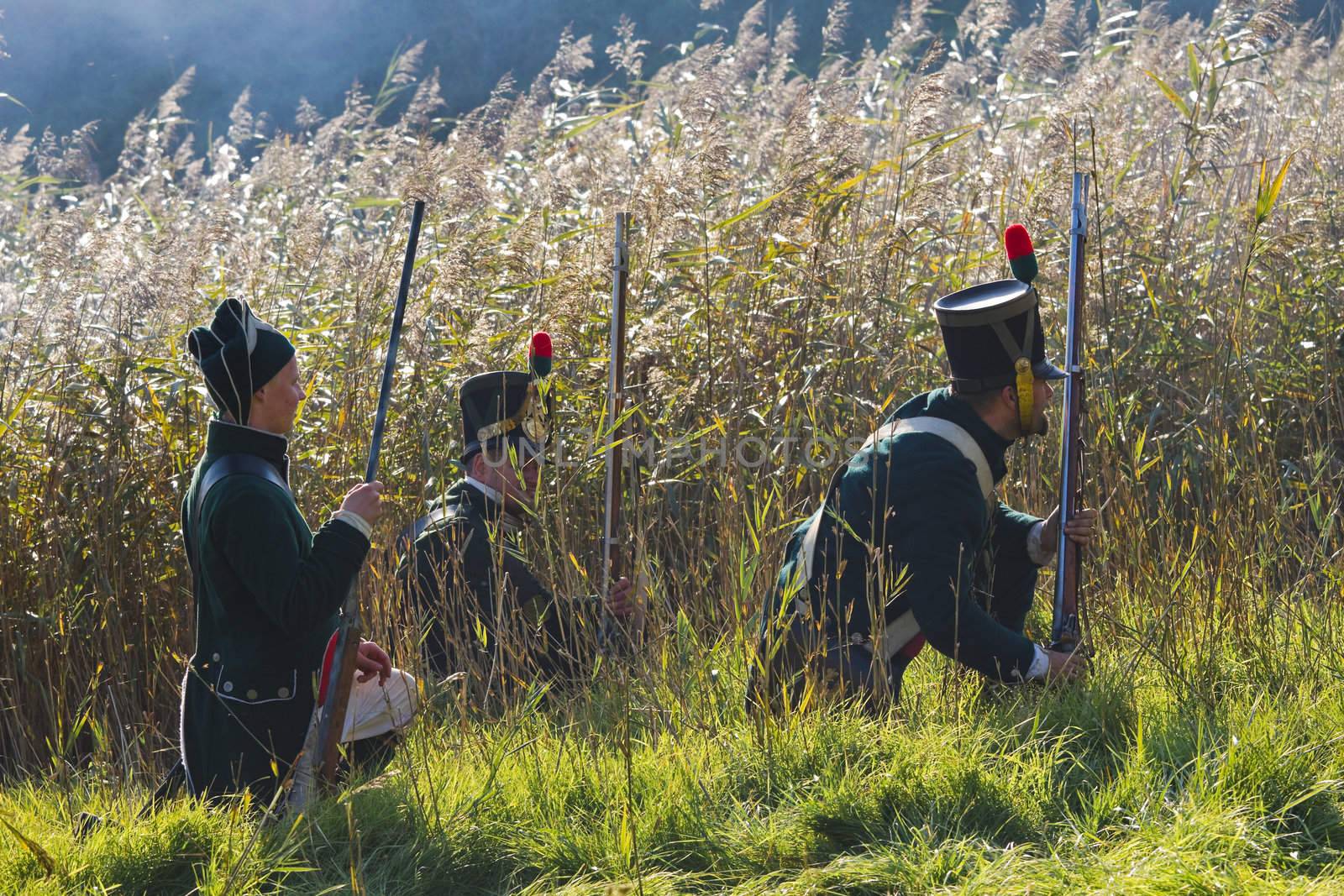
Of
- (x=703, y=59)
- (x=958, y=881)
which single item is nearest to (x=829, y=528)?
(x=958, y=881)

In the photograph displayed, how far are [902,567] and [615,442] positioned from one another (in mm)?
1064

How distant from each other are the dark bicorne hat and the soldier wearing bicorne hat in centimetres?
72

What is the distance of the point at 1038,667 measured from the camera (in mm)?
3279

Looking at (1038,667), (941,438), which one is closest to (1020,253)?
(941,438)

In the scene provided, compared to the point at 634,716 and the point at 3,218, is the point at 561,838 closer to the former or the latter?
the point at 634,716

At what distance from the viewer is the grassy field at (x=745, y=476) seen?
9.65 ft

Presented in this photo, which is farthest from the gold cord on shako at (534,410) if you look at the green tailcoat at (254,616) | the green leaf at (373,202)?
the green leaf at (373,202)

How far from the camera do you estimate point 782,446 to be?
4676 millimetres

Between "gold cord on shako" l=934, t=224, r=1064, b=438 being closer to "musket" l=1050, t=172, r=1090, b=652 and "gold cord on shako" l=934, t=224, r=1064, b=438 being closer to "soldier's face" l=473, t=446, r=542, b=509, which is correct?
"musket" l=1050, t=172, r=1090, b=652

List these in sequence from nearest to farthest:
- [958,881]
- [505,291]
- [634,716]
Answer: [958,881] < [634,716] < [505,291]

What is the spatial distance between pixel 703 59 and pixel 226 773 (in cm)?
522

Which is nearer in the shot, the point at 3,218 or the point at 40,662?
the point at 40,662

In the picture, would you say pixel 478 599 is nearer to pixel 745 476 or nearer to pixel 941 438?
pixel 745 476

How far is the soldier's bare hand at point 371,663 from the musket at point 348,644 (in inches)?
5.8
